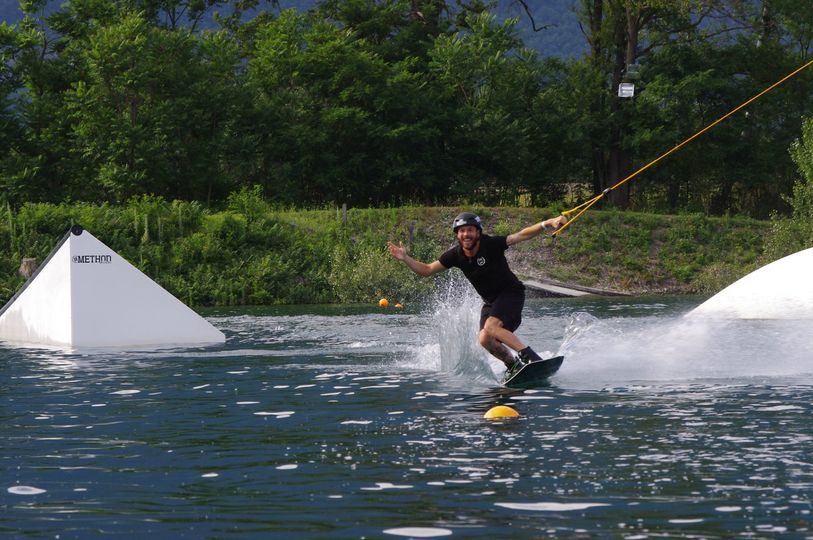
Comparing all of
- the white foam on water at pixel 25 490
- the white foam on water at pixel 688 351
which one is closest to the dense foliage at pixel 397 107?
the white foam on water at pixel 688 351

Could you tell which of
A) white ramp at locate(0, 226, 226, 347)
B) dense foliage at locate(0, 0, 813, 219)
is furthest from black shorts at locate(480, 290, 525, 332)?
dense foliage at locate(0, 0, 813, 219)

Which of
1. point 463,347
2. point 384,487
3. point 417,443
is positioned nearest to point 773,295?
point 463,347

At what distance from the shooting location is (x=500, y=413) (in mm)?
11141

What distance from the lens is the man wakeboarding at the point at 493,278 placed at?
44.4 feet

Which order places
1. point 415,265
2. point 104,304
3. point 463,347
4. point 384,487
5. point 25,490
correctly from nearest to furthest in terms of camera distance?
point 384,487
point 25,490
point 415,265
point 463,347
point 104,304

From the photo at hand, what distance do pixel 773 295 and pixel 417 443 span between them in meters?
13.8

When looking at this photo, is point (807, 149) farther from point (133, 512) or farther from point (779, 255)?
point (133, 512)

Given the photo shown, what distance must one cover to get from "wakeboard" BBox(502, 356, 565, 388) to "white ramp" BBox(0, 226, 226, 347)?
824 cm

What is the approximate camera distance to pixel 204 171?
50156mm

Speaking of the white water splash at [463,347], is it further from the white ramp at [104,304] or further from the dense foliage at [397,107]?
the dense foliage at [397,107]

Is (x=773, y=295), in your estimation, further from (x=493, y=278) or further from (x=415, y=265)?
(x=415, y=265)

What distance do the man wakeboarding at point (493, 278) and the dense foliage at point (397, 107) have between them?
115 ft

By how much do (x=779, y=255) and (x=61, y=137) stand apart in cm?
2681

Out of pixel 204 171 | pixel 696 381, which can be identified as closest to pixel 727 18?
pixel 204 171
